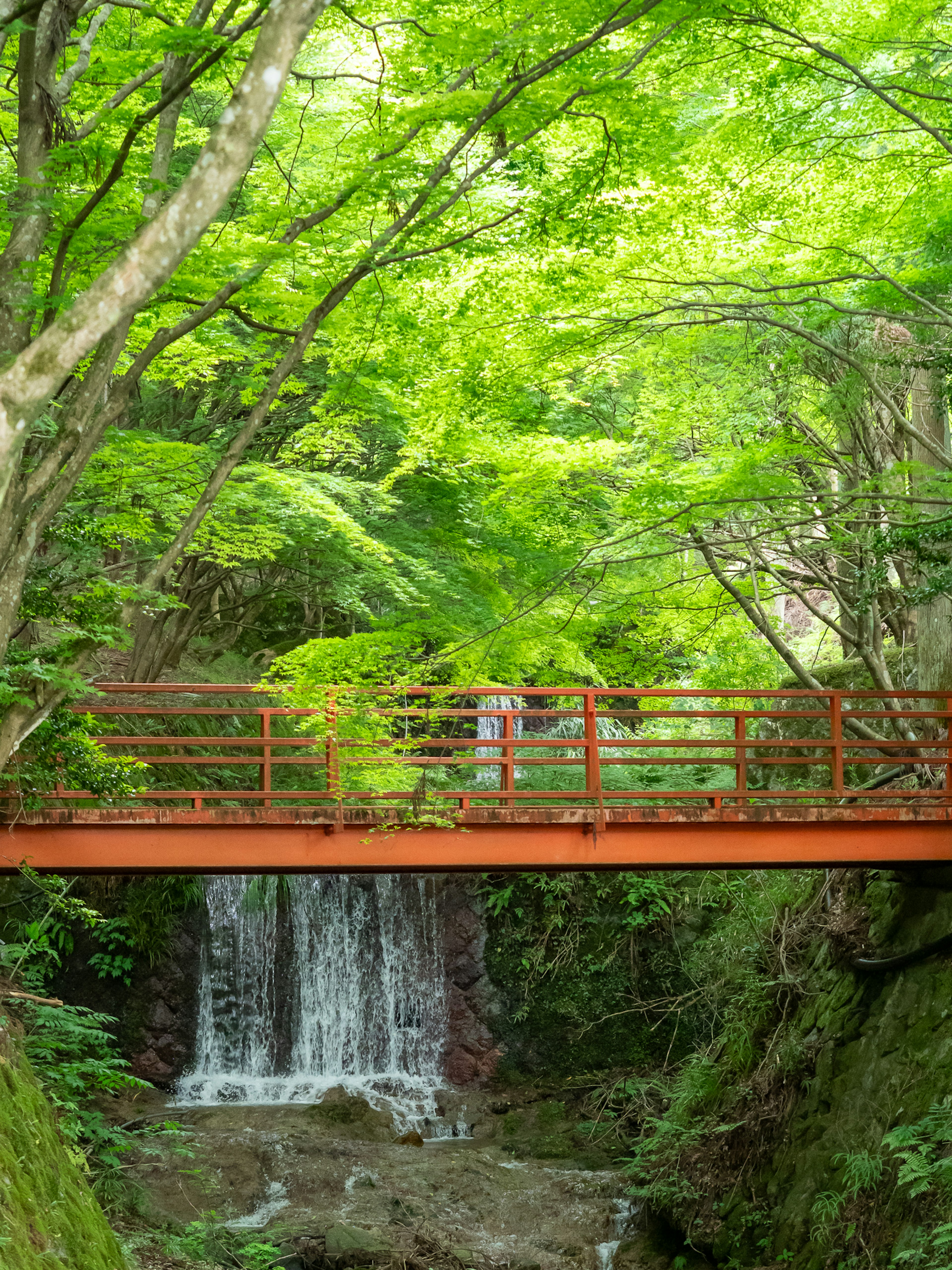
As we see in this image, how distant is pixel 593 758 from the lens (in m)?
9.44

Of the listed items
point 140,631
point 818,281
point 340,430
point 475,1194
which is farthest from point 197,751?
point 818,281

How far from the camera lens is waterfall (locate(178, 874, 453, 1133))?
1552cm

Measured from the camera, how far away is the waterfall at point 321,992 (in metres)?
15.5

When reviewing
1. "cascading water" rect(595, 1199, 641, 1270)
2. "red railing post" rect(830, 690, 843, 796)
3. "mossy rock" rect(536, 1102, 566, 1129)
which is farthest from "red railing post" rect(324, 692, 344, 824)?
"mossy rock" rect(536, 1102, 566, 1129)

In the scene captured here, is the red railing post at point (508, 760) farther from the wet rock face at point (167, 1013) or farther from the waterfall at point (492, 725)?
the waterfall at point (492, 725)

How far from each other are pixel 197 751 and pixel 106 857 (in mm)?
7234

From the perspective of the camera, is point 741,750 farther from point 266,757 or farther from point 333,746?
point 266,757

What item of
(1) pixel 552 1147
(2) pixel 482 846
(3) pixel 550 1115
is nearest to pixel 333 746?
(2) pixel 482 846

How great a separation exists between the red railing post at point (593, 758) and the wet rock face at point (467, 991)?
25.4 ft

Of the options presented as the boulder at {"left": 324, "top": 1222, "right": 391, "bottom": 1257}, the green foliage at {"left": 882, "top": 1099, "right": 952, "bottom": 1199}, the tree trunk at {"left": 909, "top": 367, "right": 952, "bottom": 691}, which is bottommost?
the boulder at {"left": 324, "top": 1222, "right": 391, "bottom": 1257}

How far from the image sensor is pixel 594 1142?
1413cm

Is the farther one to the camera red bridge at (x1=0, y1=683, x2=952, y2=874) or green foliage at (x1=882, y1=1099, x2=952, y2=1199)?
red bridge at (x1=0, y1=683, x2=952, y2=874)

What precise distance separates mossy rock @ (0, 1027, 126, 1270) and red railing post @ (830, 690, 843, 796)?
21.5ft

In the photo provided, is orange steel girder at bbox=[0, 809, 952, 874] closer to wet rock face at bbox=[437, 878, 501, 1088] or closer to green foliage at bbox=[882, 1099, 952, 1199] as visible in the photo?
green foliage at bbox=[882, 1099, 952, 1199]
